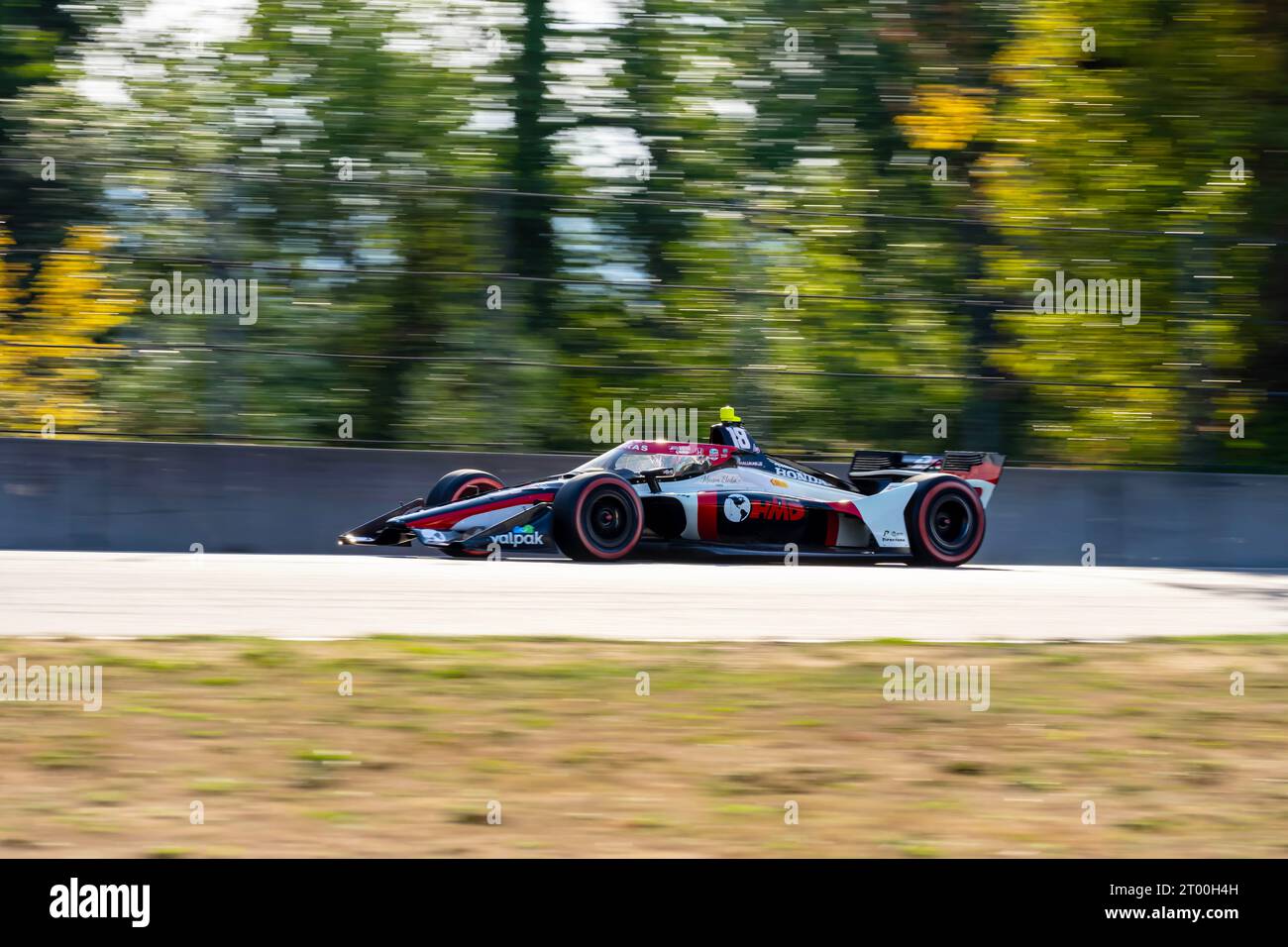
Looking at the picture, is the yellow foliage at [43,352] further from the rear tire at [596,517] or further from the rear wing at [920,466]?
the rear wing at [920,466]

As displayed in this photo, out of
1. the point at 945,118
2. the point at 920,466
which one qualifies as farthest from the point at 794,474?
the point at 945,118

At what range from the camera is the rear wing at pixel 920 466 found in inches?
524

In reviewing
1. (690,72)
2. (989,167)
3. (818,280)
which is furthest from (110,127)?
(989,167)

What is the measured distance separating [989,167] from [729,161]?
9.46 feet

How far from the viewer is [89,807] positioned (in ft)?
14.8

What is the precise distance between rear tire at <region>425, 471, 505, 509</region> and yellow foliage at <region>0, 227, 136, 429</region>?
305cm

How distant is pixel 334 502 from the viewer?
41.9ft

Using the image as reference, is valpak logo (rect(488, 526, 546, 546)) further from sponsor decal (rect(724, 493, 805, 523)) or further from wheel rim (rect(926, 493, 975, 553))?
A: wheel rim (rect(926, 493, 975, 553))

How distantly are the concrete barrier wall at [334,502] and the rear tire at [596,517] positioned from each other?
178cm

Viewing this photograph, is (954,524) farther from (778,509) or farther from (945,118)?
(945,118)

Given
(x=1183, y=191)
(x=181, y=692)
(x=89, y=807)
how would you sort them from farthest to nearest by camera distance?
(x=1183, y=191), (x=181, y=692), (x=89, y=807)

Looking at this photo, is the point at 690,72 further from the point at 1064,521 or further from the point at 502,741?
the point at 502,741

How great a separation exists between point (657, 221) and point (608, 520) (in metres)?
4.17

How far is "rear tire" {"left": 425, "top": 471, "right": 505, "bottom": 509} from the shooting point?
12258 mm
